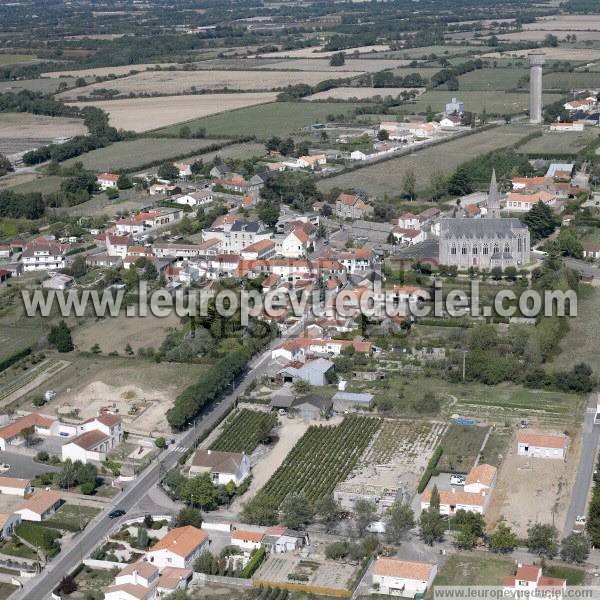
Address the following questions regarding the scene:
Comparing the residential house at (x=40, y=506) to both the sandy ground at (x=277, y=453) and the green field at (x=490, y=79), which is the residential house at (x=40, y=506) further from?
the green field at (x=490, y=79)

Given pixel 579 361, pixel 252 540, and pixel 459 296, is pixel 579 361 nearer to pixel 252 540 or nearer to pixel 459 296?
pixel 459 296

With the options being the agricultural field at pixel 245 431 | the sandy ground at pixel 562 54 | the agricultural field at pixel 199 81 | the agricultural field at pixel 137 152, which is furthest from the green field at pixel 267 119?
the agricultural field at pixel 245 431

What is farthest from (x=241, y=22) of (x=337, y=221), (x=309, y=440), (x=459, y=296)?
(x=309, y=440)

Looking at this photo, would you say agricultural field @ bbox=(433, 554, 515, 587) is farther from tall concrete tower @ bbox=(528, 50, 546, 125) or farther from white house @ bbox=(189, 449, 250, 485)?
tall concrete tower @ bbox=(528, 50, 546, 125)

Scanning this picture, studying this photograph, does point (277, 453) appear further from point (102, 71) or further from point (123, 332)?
point (102, 71)

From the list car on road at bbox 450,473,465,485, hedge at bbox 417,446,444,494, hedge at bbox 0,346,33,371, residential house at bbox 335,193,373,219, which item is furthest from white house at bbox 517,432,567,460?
residential house at bbox 335,193,373,219
